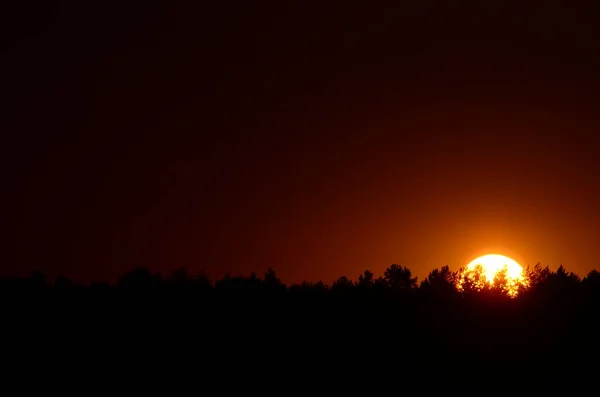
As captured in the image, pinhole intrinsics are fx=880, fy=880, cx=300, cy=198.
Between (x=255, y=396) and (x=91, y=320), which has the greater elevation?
(x=91, y=320)

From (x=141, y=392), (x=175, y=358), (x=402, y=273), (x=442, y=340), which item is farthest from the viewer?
(x=402, y=273)

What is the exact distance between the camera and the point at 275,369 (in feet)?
160

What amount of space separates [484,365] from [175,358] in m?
17.5

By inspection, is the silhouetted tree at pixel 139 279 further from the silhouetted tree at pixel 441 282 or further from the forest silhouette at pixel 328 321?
the silhouetted tree at pixel 441 282

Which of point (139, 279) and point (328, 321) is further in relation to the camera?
point (139, 279)

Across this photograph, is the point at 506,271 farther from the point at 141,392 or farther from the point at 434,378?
the point at 141,392

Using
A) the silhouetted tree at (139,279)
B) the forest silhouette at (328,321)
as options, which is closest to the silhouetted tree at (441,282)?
the forest silhouette at (328,321)

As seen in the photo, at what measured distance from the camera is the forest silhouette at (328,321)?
5034cm

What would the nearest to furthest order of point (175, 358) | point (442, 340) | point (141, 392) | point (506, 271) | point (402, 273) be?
1. point (141, 392)
2. point (175, 358)
3. point (442, 340)
4. point (506, 271)
5. point (402, 273)

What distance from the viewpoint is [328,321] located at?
178ft

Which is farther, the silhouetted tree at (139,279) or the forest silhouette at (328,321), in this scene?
the silhouetted tree at (139,279)

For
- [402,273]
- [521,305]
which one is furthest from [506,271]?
[402,273]

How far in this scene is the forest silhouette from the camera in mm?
50344

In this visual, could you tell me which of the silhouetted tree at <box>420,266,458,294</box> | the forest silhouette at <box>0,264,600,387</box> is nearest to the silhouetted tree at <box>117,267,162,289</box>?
the forest silhouette at <box>0,264,600,387</box>
